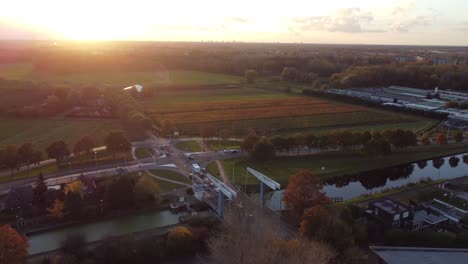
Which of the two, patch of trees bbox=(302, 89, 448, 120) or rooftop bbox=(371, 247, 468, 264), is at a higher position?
patch of trees bbox=(302, 89, 448, 120)

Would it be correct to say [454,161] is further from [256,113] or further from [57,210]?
[57,210]

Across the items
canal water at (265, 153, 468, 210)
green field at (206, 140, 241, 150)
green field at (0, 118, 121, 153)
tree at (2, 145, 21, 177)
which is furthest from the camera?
green field at (0, 118, 121, 153)

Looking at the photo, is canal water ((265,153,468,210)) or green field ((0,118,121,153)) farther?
green field ((0,118,121,153))

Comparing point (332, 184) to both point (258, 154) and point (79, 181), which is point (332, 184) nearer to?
point (258, 154)

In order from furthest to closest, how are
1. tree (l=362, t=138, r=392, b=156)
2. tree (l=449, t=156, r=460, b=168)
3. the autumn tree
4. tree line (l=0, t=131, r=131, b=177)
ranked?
tree (l=449, t=156, r=460, b=168)
tree (l=362, t=138, r=392, b=156)
tree line (l=0, t=131, r=131, b=177)
the autumn tree

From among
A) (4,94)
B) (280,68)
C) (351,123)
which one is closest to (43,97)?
(4,94)

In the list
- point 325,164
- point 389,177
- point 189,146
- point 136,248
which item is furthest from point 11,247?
point 389,177

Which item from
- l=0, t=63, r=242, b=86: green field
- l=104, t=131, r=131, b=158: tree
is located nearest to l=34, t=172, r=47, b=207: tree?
l=104, t=131, r=131, b=158: tree

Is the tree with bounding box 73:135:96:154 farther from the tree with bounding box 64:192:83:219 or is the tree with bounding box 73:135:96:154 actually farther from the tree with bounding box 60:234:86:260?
the tree with bounding box 60:234:86:260
